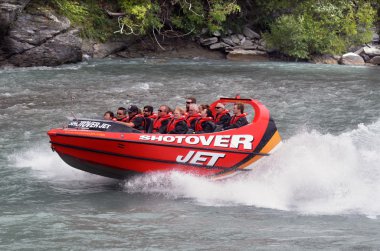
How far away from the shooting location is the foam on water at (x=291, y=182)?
8.96m

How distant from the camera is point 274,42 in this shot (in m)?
27.5

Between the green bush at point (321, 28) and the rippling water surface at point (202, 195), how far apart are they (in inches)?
426

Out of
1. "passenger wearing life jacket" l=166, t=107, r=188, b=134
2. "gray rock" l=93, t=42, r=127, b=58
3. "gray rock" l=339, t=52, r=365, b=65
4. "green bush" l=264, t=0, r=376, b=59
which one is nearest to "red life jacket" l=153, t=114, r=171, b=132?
"passenger wearing life jacket" l=166, t=107, r=188, b=134

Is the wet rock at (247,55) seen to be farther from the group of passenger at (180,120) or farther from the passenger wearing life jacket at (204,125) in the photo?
the passenger wearing life jacket at (204,125)

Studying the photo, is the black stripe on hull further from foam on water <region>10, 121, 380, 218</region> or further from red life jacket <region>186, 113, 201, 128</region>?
red life jacket <region>186, 113, 201, 128</region>

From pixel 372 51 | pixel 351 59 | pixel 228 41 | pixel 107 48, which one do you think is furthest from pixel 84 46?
pixel 372 51

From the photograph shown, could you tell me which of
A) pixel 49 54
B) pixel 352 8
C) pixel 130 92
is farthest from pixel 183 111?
pixel 352 8

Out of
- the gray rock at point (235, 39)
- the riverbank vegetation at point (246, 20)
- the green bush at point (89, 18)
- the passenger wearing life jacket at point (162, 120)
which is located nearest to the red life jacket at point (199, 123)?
the passenger wearing life jacket at point (162, 120)

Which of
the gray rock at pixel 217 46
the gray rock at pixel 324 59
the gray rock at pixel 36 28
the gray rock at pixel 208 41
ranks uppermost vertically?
the gray rock at pixel 36 28

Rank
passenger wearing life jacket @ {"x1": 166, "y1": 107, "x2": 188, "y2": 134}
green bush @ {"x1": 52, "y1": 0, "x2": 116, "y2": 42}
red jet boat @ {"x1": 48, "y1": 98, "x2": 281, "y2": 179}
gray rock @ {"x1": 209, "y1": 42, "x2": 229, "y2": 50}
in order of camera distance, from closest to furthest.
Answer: red jet boat @ {"x1": 48, "y1": 98, "x2": 281, "y2": 179} → passenger wearing life jacket @ {"x1": 166, "y1": 107, "x2": 188, "y2": 134} → green bush @ {"x1": 52, "y1": 0, "x2": 116, "y2": 42} → gray rock @ {"x1": 209, "y1": 42, "x2": 229, "y2": 50}

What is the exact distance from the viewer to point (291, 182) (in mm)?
9672

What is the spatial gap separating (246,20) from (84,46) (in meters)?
8.22

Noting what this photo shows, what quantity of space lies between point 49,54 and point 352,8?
1445cm

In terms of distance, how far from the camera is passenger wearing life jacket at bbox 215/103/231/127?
10148 millimetres
